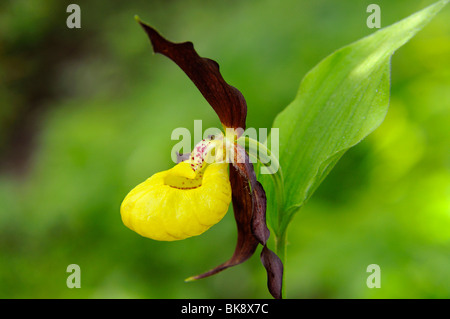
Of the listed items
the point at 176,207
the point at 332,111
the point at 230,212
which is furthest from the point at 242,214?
the point at 230,212

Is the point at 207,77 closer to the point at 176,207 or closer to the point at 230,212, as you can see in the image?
the point at 176,207

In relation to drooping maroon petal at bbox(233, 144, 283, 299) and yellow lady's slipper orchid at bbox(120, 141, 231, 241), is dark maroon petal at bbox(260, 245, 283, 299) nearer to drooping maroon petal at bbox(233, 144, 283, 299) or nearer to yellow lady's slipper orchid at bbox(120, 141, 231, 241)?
drooping maroon petal at bbox(233, 144, 283, 299)

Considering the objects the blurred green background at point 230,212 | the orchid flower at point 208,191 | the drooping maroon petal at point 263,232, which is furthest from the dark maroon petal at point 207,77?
the blurred green background at point 230,212

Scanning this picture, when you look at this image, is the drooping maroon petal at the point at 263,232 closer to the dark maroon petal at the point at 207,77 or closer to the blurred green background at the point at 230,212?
the dark maroon petal at the point at 207,77

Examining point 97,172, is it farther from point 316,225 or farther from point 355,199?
point 355,199

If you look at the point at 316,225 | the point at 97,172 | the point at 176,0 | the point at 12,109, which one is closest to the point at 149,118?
the point at 97,172

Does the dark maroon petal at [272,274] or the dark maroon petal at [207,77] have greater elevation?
the dark maroon petal at [207,77]
